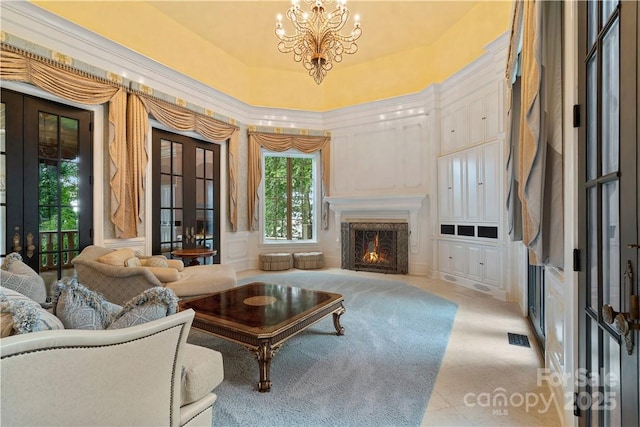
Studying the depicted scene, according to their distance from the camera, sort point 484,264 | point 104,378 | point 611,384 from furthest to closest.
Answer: point 484,264 < point 611,384 < point 104,378

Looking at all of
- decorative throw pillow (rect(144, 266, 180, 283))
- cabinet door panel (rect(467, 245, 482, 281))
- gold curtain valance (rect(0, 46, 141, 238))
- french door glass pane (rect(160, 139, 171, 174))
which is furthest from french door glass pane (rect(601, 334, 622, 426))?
french door glass pane (rect(160, 139, 171, 174))

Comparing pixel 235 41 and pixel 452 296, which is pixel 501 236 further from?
pixel 235 41

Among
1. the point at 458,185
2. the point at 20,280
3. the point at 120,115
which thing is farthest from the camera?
the point at 458,185

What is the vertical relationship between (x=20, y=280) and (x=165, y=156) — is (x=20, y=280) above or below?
below

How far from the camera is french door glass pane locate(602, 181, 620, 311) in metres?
1.09

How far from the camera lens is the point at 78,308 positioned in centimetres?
119

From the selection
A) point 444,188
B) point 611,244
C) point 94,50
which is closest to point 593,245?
point 611,244

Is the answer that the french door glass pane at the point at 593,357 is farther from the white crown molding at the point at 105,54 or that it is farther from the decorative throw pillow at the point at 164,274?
the white crown molding at the point at 105,54

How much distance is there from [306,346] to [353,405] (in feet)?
2.86

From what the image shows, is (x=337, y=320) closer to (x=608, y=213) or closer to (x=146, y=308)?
(x=146, y=308)

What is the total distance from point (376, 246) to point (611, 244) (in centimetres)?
521

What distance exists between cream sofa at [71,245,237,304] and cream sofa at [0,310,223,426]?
1970 millimetres

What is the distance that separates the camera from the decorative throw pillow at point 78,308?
1.16 meters

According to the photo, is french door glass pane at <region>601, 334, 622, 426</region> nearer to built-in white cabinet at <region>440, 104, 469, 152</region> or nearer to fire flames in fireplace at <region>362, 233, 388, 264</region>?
built-in white cabinet at <region>440, 104, 469, 152</region>
